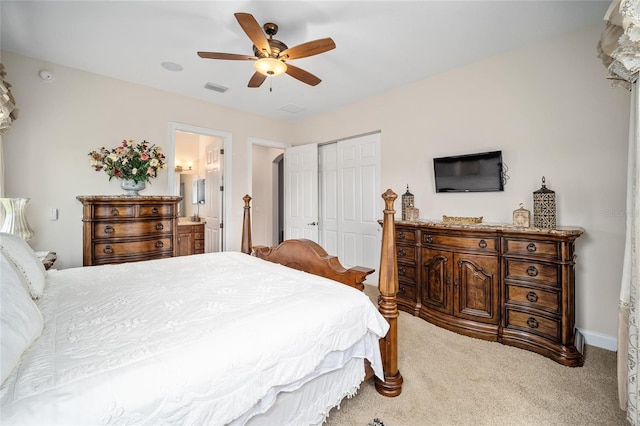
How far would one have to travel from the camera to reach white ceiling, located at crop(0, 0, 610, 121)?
218 cm

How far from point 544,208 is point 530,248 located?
0.41 metres

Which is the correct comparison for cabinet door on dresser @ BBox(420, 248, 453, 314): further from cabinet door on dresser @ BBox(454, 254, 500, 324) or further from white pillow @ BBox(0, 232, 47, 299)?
white pillow @ BBox(0, 232, 47, 299)

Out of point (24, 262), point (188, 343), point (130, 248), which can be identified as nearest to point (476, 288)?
point (188, 343)

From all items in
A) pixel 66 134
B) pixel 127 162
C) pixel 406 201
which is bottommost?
pixel 406 201

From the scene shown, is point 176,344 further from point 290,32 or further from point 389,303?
point 290,32

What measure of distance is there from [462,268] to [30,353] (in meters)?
2.92

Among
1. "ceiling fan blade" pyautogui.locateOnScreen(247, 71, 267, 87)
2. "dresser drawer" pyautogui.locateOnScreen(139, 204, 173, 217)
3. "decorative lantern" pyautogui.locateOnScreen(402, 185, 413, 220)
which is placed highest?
"ceiling fan blade" pyautogui.locateOnScreen(247, 71, 267, 87)

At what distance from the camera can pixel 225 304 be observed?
4.32ft

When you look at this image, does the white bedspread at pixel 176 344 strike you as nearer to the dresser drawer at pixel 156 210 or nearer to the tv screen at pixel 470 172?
the dresser drawer at pixel 156 210

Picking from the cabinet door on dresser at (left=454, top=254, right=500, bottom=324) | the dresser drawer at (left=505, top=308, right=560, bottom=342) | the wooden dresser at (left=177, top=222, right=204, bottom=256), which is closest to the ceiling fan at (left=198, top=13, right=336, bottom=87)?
the cabinet door on dresser at (left=454, top=254, right=500, bottom=324)

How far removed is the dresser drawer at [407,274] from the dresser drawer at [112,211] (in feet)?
9.92

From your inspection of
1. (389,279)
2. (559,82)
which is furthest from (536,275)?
(559,82)

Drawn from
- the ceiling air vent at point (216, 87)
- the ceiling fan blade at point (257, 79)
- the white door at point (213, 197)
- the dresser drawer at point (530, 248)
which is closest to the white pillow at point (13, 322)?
the ceiling fan blade at point (257, 79)

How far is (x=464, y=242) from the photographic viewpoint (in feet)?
8.76
